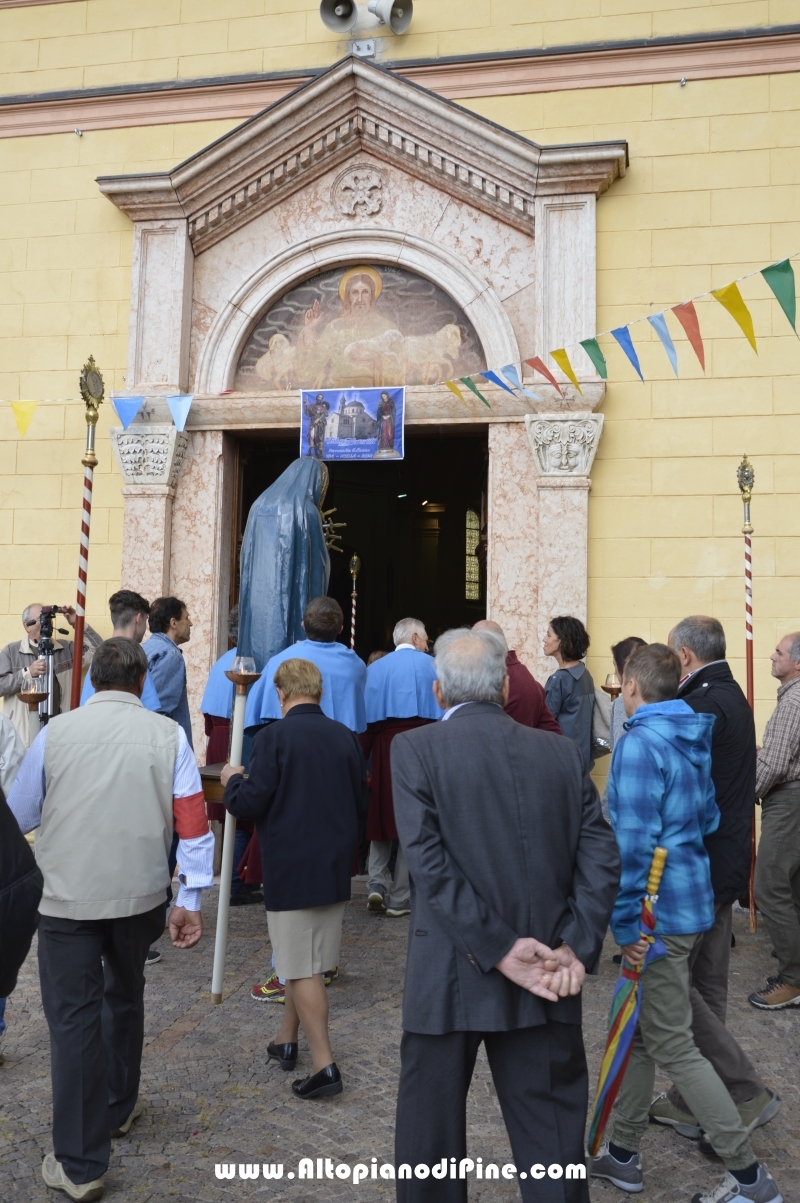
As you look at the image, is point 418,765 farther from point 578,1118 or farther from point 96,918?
point 96,918

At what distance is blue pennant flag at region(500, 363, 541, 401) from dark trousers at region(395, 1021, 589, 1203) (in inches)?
255

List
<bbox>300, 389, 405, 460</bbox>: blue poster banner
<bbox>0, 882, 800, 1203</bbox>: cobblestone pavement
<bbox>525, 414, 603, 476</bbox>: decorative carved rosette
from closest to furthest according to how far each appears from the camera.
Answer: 1. <bbox>0, 882, 800, 1203</bbox>: cobblestone pavement
2. <bbox>525, 414, 603, 476</bbox>: decorative carved rosette
3. <bbox>300, 389, 405, 460</bbox>: blue poster banner

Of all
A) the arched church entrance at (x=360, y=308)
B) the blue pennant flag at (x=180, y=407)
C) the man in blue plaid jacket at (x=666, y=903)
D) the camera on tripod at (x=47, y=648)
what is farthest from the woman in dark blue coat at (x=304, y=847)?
the blue pennant flag at (x=180, y=407)

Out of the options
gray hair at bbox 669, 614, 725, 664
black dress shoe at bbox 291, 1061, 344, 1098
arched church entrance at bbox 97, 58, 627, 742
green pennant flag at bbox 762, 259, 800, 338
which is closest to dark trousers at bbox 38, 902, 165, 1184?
black dress shoe at bbox 291, 1061, 344, 1098

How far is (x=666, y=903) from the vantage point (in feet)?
11.0

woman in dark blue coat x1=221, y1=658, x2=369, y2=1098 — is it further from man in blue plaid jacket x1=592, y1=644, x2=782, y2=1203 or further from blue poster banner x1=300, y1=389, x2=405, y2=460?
blue poster banner x1=300, y1=389, x2=405, y2=460

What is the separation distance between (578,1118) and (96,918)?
5.32 ft

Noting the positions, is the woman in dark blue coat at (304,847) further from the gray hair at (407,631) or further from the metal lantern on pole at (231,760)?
the gray hair at (407,631)

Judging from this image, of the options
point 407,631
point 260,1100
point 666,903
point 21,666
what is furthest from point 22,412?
point 666,903

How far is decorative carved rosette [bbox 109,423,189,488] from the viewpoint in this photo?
901cm

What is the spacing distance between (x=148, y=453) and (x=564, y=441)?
11.6 ft

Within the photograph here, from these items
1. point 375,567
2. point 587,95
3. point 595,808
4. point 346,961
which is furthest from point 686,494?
point 375,567

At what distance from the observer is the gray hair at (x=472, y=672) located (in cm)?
283

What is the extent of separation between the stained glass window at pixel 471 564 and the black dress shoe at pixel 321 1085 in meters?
18.7
